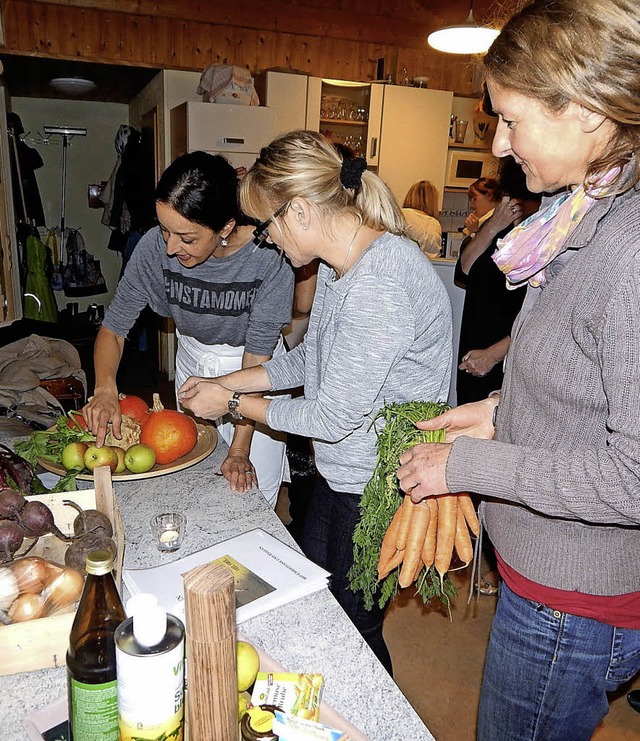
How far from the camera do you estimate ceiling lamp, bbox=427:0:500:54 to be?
11.5 feet

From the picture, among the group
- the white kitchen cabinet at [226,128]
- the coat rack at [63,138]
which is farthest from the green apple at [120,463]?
the coat rack at [63,138]

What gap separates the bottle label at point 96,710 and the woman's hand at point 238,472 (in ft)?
2.57

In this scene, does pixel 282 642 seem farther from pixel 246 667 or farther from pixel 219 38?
pixel 219 38

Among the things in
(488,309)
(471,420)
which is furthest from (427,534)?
(488,309)

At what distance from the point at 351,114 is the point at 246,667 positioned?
480 cm

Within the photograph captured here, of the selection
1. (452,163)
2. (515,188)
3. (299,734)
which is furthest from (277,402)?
(452,163)

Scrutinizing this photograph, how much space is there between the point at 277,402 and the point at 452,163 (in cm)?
452

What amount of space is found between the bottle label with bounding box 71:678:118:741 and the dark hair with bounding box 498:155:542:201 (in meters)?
1.67

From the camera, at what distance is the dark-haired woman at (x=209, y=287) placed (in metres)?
1.65

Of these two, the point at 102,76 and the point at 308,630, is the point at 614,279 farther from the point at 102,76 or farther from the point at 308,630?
the point at 102,76

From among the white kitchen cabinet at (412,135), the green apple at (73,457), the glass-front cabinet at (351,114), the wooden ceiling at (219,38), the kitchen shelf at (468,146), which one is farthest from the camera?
the kitchen shelf at (468,146)

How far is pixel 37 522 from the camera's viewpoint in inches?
40.5

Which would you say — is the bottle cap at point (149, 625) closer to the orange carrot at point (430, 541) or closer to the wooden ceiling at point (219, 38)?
the orange carrot at point (430, 541)

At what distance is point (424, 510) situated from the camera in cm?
120
